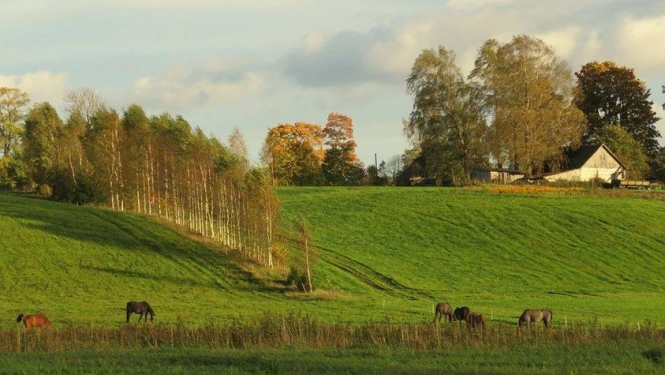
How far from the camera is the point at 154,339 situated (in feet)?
93.9

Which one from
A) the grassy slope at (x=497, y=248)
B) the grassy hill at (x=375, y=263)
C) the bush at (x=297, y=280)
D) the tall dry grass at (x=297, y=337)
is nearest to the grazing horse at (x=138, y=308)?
the grassy hill at (x=375, y=263)

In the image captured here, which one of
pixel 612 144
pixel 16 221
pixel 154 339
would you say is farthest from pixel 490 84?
pixel 154 339

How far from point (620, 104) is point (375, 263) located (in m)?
76.2

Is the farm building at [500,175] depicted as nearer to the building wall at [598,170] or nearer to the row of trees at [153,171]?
the building wall at [598,170]

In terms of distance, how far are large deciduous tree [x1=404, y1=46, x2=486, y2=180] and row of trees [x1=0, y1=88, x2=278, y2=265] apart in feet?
132

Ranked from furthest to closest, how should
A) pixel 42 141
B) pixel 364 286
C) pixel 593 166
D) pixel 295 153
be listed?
pixel 295 153, pixel 593 166, pixel 42 141, pixel 364 286

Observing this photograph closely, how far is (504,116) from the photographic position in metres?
100

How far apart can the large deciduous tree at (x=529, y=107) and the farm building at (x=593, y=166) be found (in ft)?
13.2

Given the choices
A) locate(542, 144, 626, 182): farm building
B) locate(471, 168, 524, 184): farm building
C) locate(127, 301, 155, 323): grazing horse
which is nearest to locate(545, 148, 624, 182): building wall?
locate(542, 144, 626, 182): farm building

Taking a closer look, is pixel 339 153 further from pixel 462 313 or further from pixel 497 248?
→ pixel 462 313

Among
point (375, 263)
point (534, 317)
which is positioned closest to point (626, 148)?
point (375, 263)

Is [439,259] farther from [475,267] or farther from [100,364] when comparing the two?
[100,364]

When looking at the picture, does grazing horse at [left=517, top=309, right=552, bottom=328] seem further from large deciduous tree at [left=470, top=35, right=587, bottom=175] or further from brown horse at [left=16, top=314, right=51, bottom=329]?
large deciduous tree at [left=470, top=35, right=587, bottom=175]

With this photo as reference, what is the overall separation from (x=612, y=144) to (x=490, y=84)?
23.1 meters
